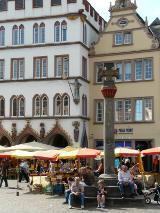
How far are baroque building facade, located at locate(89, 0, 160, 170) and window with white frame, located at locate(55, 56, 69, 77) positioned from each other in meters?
2.73

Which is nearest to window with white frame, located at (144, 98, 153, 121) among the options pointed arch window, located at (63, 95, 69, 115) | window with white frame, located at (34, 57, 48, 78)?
pointed arch window, located at (63, 95, 69, 115)

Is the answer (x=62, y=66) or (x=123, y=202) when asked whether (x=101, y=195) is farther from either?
(x=62, y=66)

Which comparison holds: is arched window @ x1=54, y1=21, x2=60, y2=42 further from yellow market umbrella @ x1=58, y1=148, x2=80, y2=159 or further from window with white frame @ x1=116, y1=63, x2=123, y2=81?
yellow market umbrella @ x1=58, y1=148, x2=80, y2=159

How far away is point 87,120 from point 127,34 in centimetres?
848

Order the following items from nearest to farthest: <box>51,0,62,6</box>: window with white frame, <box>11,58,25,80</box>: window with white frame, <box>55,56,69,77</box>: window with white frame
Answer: <box>55,56,69,77</box>: window with white frame < <box>51,0,62,6</box>: window with white frame < <box>11,58,25,80</box>: window with white frame

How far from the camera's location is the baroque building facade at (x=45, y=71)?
43.9 meters

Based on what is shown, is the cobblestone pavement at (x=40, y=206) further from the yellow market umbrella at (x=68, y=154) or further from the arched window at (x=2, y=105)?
the arched window at (x=2, y=105)

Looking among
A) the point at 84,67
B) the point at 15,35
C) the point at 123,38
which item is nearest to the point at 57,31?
the point at 84,67

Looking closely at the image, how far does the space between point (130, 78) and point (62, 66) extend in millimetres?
6103

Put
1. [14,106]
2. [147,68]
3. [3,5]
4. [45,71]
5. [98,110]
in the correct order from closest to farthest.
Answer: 1. [147,68]
2. [45,71]
3. [14,106]
4. [98,110]
5. [3,5]

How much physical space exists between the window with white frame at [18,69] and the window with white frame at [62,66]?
335 cm

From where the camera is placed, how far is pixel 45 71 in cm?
4519

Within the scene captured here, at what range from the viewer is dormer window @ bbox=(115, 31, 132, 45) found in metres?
45.0

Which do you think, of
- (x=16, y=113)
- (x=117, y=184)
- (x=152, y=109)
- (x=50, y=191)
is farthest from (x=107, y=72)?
(x=16, y=113)
